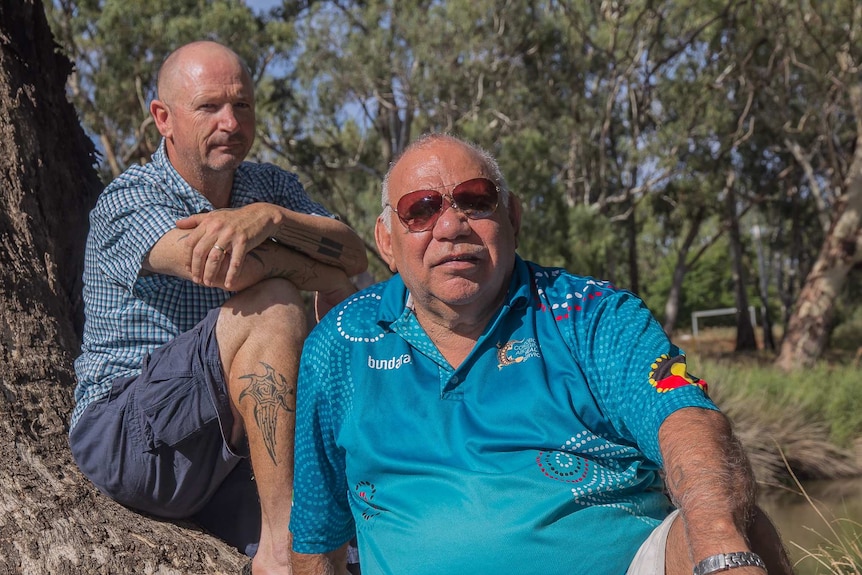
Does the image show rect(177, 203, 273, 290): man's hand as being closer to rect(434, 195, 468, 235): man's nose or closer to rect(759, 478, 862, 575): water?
rect(434, 195, 468, 235): man's nose

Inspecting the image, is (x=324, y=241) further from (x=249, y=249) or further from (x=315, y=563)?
(x=315, y=563)

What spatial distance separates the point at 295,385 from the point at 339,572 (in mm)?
531

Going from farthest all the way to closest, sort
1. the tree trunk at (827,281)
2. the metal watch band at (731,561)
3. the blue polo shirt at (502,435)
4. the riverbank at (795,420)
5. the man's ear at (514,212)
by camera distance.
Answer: the tree trunk at (827,281) < the riverbank at (795,420) < the man's ear at (514,212) < the blue polo shirt at (502,435) < the metal watch band at (731,561)

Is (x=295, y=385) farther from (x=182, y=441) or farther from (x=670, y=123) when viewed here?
(x=670, y=123)

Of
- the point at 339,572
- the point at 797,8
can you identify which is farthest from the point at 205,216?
the point at 797,8

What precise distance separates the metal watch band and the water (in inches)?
88.0

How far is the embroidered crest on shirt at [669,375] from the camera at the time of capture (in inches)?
68.2

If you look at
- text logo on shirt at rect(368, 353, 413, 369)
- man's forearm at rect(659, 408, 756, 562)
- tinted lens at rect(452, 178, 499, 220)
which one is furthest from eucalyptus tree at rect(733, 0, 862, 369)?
man's forearm at rect(659, 408, 756, 562)

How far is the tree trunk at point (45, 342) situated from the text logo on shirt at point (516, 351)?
1059 millimetres

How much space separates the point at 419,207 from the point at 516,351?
1.43ft

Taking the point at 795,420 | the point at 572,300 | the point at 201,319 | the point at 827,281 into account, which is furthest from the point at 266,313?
the point at 827,281

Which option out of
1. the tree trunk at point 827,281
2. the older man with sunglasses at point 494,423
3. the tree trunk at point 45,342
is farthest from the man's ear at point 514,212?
the tree trunk at point 827,281

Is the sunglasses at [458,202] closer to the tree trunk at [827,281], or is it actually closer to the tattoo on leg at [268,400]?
the tattoo on leg at [268,400]

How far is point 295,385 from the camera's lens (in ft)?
8.23
